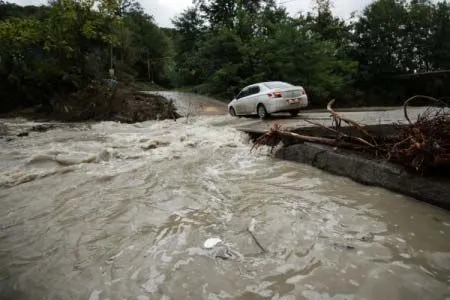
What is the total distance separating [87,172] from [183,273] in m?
4.55

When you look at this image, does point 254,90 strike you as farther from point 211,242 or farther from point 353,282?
point 353,282

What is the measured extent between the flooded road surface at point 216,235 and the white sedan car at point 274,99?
584cm

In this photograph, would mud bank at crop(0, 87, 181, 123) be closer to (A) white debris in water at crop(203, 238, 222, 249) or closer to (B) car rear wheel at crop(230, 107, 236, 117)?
(B) car rear wheel at crop(230, 107, 236, 117)

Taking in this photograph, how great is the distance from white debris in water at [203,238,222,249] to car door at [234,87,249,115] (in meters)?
11.0

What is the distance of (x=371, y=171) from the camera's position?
533 cm

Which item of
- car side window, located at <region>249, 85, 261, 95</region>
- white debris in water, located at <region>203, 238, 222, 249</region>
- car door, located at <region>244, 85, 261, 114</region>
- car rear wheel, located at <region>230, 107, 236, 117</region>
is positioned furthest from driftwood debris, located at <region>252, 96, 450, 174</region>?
car rear wheel, located at <region>230, 107, 236, 117</region>

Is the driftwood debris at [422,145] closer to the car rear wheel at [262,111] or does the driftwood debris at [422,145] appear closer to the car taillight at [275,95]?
the car taillight at [275,95]

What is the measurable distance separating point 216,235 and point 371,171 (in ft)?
9.48

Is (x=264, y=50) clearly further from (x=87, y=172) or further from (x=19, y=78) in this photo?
(x=87, y=172)

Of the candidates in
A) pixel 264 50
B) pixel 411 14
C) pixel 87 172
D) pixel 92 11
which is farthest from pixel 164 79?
pixel 87 172

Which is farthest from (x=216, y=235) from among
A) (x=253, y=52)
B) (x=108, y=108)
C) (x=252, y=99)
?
(x=253, y=52)

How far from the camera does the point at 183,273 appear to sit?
10.2ft

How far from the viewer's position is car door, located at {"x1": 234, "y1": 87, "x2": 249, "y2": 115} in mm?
14336

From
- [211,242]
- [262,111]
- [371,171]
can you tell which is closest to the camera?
[211,242]
